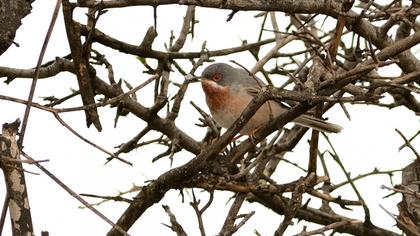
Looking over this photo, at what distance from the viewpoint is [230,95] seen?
7.17 m

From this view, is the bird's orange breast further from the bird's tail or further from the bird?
the bird's tail

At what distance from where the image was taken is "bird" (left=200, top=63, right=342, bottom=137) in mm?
6977

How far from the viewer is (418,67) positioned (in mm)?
5945

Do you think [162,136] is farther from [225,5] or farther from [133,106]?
[225,5]

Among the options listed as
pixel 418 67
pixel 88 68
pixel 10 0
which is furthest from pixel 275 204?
pixel 10 0

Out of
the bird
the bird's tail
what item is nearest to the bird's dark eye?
the bird

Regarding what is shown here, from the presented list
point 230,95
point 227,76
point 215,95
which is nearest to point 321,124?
point 230,95

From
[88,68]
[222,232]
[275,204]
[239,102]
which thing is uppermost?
[239,102]

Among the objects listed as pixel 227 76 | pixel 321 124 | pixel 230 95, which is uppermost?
pixel 227 76

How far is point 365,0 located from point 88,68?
2.40 meters

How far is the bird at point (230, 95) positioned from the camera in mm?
6977

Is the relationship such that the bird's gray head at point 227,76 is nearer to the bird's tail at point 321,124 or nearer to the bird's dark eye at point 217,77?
the bird's dark eye at point 217,77

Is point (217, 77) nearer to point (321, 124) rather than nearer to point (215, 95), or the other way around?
point (215, 95)

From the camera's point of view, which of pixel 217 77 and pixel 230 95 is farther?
pixel 217 77
